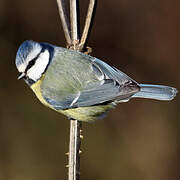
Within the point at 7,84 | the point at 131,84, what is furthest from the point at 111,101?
the point at 7,84

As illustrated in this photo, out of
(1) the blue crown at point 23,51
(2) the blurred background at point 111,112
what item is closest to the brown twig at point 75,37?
(1) the blue crown at point 23,51

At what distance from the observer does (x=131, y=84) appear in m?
2.94

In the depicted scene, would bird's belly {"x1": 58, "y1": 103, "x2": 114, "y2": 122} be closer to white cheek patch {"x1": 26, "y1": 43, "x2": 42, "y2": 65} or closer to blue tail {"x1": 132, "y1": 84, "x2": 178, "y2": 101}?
blue tail {"x1": 132, "y1": 84, "x2": 178, "y2": 101}

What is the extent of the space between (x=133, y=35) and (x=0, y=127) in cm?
192

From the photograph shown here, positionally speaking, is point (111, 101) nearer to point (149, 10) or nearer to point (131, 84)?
point (131, 84)

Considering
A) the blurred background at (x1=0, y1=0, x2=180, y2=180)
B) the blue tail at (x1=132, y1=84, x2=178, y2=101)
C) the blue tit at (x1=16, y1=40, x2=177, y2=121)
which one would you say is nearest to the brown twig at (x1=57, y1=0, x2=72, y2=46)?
the blue tit at (x1=16, y1=40, x2=177, y2=121)

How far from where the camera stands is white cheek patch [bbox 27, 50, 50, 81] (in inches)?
113

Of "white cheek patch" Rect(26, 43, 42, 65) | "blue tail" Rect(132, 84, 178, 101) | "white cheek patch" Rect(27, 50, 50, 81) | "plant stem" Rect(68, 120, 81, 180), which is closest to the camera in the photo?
"plant stem" Rect(68, 120, 81, 180)

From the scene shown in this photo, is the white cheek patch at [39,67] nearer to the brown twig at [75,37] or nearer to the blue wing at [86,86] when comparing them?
the blue wing at [86,86]

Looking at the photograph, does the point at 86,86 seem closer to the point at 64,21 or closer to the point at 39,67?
the point at 39,67

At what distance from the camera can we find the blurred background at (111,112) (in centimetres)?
448

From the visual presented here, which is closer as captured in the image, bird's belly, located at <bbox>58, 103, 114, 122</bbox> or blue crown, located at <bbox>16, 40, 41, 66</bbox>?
blue crown, located at <bbox>16, 40, 41, 66</bbox>

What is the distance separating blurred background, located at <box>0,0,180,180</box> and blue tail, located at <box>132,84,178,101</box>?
1613mm

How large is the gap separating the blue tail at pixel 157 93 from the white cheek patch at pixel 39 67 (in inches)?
28.7
